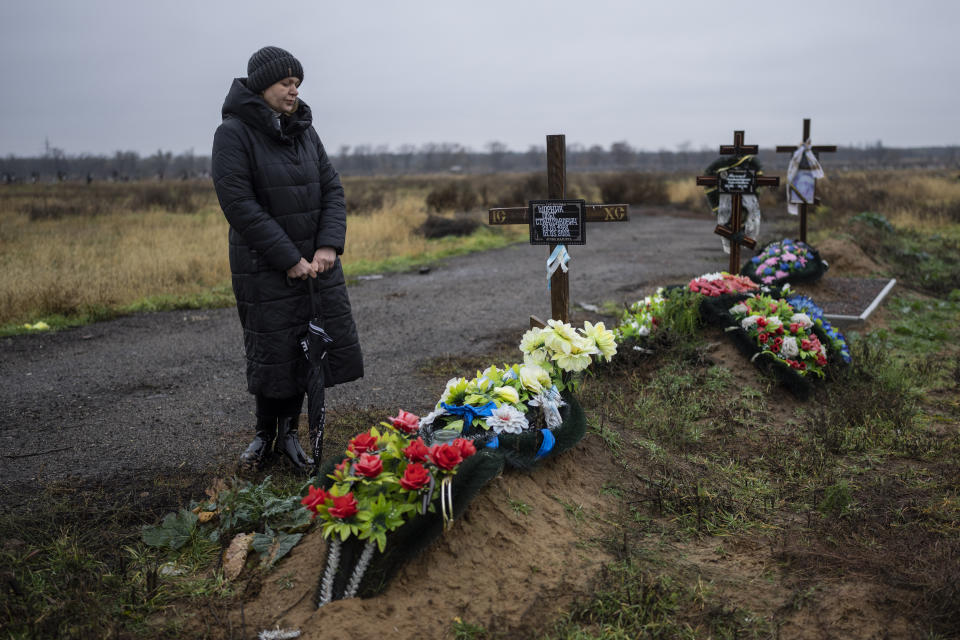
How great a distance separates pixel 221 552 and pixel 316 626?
0.62m

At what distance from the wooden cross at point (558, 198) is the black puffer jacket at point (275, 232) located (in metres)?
1.21

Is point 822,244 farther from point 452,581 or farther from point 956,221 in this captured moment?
point 452,581

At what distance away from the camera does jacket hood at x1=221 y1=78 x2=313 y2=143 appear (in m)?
3.31

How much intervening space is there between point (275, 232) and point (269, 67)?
0.72m

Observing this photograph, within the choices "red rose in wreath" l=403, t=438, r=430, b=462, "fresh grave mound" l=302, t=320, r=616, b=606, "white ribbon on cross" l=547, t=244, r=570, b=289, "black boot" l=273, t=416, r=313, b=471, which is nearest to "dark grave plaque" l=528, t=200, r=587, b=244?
"white ribbon on cross" l=547, t=244, r=570, b=289

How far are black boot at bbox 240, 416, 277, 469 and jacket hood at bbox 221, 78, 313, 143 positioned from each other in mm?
1395

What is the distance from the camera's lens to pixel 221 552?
2.78 metres

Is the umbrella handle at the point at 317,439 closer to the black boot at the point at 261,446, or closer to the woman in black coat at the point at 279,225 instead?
the woman in black coat at the point at 279,225

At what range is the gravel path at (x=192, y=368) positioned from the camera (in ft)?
13.9

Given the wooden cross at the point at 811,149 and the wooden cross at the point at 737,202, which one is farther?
the wooden cross at the point at 811,149

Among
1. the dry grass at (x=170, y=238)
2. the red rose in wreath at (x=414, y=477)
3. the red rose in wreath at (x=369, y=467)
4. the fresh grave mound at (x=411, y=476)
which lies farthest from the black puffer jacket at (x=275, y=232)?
the dry grass at (x=170, y=238)

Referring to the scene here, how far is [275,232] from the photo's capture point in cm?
330

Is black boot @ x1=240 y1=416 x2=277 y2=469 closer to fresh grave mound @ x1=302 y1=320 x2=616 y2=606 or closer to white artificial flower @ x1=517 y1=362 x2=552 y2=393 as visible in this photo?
fresh grave mound @ x1=302 y1=320 x2=616 y2=606

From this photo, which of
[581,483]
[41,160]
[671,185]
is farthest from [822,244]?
[41,160]
